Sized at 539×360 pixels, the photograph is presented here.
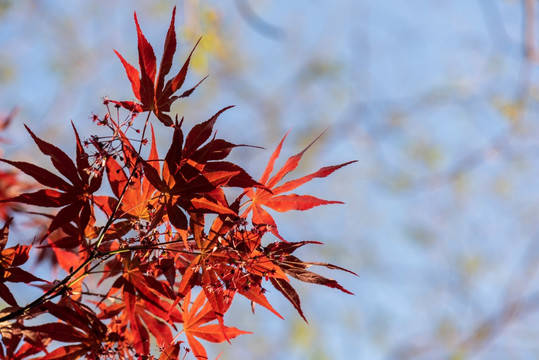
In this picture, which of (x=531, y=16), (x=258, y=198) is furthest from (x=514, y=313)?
(x=258, y=198)

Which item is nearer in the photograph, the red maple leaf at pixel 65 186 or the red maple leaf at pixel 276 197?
the red maple leaf at pixel 65 186

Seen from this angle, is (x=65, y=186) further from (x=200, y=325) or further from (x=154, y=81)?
(x=200, y=325)

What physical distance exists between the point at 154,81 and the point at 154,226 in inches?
10.2

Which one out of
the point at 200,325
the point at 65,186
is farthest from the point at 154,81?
the point at 200,325

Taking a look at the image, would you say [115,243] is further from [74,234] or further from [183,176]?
[183,176]

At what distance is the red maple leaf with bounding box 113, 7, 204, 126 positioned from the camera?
90 cm

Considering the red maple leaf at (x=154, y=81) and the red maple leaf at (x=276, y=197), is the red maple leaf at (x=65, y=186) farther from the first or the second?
→ the red maple leaf at (x=276, y=197)

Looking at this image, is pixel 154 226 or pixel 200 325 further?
pixel 200 325

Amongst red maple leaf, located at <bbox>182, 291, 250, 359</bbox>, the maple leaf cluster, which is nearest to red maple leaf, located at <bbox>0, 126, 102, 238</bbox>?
the maple leaf cluster

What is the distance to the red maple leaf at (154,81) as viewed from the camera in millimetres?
A: 902

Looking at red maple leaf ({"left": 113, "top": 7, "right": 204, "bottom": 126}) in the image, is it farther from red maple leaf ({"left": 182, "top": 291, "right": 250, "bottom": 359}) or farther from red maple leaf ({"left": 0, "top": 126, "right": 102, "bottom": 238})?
red maple leaf ({"left": 182, "top": 291, "right": 250, "bottom": 359})

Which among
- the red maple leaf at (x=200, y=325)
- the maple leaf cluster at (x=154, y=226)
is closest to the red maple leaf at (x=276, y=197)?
the maple leaf cluster at (x=154, y=226)

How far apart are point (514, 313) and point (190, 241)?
7.96 m

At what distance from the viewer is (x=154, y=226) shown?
92cm
